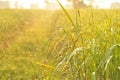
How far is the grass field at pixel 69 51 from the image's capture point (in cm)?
421

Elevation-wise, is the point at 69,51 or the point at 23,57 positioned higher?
the point at 23,57

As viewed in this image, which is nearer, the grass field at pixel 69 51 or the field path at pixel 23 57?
the grass field at pixel 69 51

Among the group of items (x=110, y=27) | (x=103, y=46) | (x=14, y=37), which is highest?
(x=14, y=37)

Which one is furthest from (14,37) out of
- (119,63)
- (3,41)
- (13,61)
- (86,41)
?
(119,63)

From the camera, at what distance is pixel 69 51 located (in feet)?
15.8

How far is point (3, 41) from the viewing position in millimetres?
11719

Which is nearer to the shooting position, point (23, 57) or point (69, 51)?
point (69, 51)

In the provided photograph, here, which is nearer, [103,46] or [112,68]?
[112,68]

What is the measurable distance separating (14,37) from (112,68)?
9.37 metres

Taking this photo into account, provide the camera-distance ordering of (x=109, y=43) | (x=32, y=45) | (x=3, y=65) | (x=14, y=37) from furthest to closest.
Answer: (x=14, y=37), (x=32, y=45), (x=3, y=65), (x=109, y=43)

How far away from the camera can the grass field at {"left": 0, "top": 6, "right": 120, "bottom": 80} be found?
4.21 metres

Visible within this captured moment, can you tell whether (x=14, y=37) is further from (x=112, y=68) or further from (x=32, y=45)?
(x=112, y=68)

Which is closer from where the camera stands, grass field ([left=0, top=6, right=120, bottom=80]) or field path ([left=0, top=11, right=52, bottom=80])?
grass field ([left=0, top=6, right=120, bottom=80])

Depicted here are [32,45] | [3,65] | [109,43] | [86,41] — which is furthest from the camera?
[32,45]
